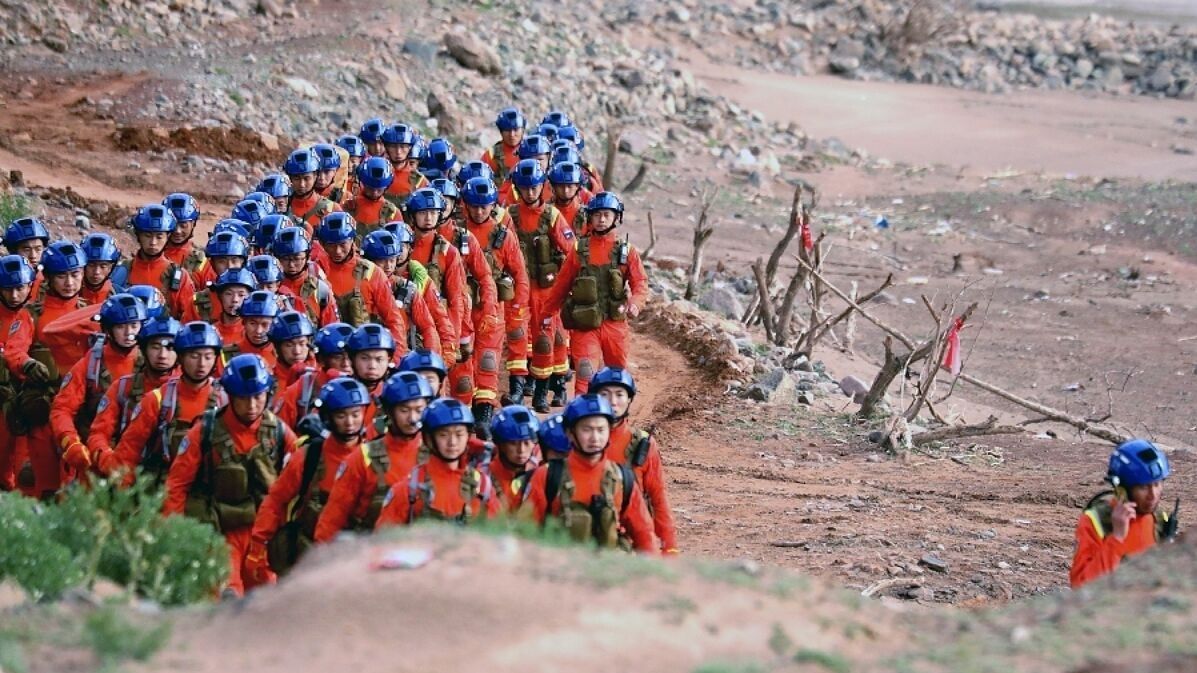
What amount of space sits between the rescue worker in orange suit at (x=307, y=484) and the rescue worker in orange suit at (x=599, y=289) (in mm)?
5093

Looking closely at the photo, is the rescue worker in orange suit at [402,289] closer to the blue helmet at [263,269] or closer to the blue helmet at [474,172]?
the blue helmet at [263,269]

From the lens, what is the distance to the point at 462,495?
8.95m

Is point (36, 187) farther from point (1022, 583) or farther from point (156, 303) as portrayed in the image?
point (1022, 583)

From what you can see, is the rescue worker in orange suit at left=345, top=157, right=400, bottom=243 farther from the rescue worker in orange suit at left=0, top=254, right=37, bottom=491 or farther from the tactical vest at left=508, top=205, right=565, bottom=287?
the rescue worker in orange suit at left=0, top=254, right=37, bottom=491

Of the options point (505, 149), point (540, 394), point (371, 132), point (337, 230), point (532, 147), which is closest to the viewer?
point (337, 230)

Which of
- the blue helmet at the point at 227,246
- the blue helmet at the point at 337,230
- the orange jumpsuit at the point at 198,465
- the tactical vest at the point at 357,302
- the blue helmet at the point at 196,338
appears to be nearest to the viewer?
the orange jumpsuit at the point at 198,465

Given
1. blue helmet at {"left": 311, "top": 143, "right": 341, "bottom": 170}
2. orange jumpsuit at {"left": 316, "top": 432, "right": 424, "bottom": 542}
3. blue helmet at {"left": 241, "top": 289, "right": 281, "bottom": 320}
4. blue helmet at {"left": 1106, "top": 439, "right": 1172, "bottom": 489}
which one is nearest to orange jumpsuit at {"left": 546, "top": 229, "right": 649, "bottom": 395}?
blue helmet at {"left": 311, "top": 143, "right": 341, "bottom": 170}

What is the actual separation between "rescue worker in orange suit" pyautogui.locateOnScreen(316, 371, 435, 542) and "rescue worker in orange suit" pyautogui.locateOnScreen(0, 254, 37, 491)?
Answer: 3373mm

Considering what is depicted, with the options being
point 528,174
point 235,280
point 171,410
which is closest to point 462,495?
point 171,410

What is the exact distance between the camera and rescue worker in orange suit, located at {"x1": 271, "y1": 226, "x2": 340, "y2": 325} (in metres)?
12.6

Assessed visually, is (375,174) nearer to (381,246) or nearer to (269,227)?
(269,227)

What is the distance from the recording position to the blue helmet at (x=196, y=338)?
1016 cm

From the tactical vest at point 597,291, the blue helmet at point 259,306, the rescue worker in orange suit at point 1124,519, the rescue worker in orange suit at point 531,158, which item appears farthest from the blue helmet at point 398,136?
the rescue worker in orange suit at point 1124,519

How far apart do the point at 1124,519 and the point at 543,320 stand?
24.4 ft
